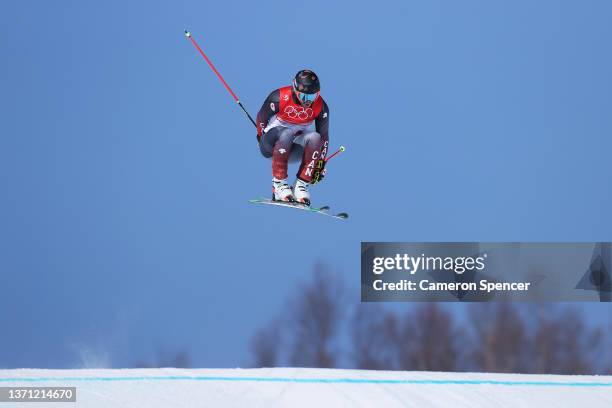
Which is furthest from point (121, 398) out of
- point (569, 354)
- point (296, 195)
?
point (569, 354)

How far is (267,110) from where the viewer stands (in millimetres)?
10211

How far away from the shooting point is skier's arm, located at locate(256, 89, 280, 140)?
10148 mm

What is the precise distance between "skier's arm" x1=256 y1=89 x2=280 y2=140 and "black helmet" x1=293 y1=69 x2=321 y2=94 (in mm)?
330

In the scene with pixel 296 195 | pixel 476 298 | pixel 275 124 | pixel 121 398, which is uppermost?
pixel 275 124

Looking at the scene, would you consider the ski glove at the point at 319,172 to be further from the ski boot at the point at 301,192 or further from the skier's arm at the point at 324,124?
the skier's arm at the point at 324,124

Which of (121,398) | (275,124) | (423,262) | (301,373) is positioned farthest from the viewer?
(423,262)

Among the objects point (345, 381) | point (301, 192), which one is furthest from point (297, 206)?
point (345, 381)

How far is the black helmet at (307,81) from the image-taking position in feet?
32.4

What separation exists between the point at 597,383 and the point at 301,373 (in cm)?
291

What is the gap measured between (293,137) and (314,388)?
8.91 feet

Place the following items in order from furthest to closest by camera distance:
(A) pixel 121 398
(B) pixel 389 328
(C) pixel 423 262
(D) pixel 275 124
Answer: (B) pixel 389 328
(C) pixel 423 262
(D) pixel 275 124
(A) pixel 121 398

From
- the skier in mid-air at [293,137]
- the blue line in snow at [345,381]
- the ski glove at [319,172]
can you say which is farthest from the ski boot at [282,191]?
the blue line in snow at [345,381]

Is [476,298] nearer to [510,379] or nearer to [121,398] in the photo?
[510,379]

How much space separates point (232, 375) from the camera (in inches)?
376
